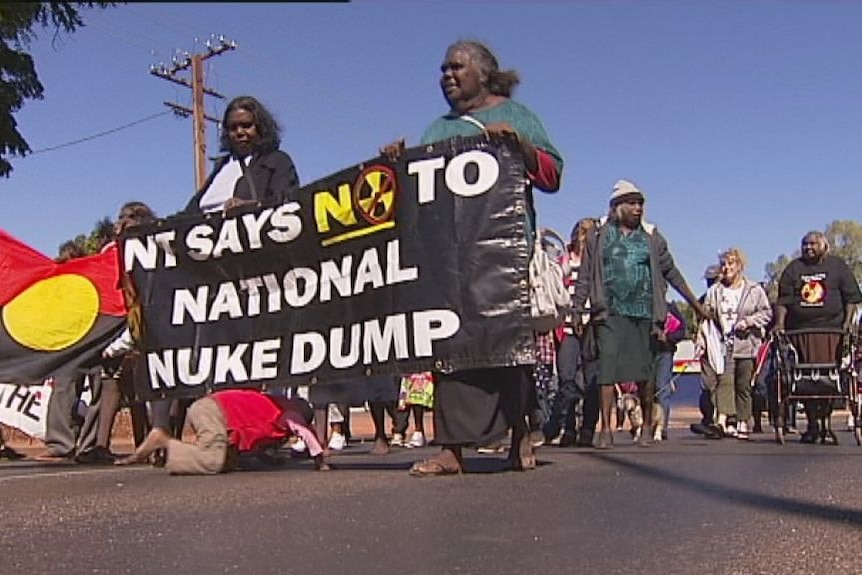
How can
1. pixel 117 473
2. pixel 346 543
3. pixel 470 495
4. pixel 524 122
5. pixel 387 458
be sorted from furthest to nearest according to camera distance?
1. pixel 387 458
2. pixel 117 473
3. pixel 524 122
4. pixel 470 495
5. pixel 346 543

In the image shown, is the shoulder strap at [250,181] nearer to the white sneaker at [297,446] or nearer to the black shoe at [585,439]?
the white sneaker at [297,446]

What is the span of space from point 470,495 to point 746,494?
4.04ft

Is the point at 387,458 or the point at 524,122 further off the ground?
the point at 524,122

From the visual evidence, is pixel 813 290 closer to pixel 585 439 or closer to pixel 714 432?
pixel 714 432

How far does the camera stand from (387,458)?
8047 mm

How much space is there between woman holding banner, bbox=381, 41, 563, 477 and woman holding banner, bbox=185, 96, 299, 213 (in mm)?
942

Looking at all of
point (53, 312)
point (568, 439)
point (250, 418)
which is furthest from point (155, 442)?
point (568, 439)

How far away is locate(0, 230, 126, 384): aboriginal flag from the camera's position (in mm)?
8039

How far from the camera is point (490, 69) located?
6.43 meters

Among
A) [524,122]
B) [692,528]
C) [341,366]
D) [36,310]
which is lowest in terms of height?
[692,528]

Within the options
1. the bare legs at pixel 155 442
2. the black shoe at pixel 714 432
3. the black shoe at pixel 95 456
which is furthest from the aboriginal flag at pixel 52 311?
the black shoe at pixel 714 432

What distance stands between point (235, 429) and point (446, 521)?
230cm

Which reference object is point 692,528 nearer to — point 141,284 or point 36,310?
point 141,284

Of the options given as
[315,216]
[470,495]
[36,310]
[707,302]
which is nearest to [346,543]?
[470,495]
